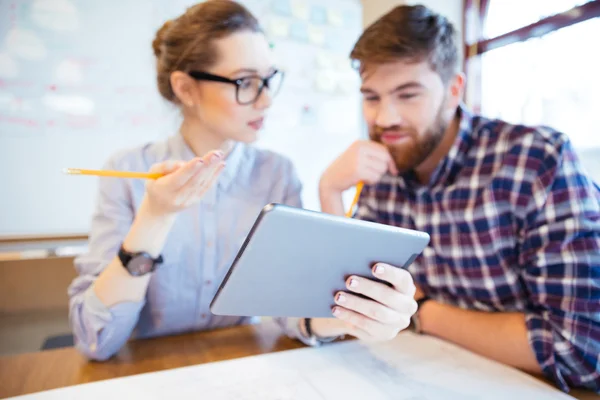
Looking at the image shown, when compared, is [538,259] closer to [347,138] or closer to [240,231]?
[240,231]

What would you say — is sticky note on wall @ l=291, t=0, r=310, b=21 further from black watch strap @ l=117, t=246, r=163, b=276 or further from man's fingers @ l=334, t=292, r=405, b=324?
man's fingers @ l=334, t=292, r=405, b=324

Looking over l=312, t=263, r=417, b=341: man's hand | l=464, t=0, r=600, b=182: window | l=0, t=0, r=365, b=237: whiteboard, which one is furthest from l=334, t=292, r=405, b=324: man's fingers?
l=464, t=0, r=600, b=182: window

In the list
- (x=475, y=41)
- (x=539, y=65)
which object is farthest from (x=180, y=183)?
(x=475, y=41)

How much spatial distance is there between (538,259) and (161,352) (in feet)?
2.34

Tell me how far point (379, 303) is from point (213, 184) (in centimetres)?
44

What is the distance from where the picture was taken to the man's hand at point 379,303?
528 mm

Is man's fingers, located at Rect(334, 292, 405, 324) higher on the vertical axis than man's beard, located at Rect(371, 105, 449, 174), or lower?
lower

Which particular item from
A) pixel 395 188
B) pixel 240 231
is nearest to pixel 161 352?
pixel 240 231

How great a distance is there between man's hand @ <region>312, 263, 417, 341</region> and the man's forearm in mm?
220

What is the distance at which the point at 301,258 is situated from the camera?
0.47 m

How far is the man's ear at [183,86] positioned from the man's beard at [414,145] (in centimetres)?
48

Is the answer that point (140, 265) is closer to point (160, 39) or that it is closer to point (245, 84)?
point (245, 84)

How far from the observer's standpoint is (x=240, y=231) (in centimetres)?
98

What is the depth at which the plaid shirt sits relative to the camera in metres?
0.64
